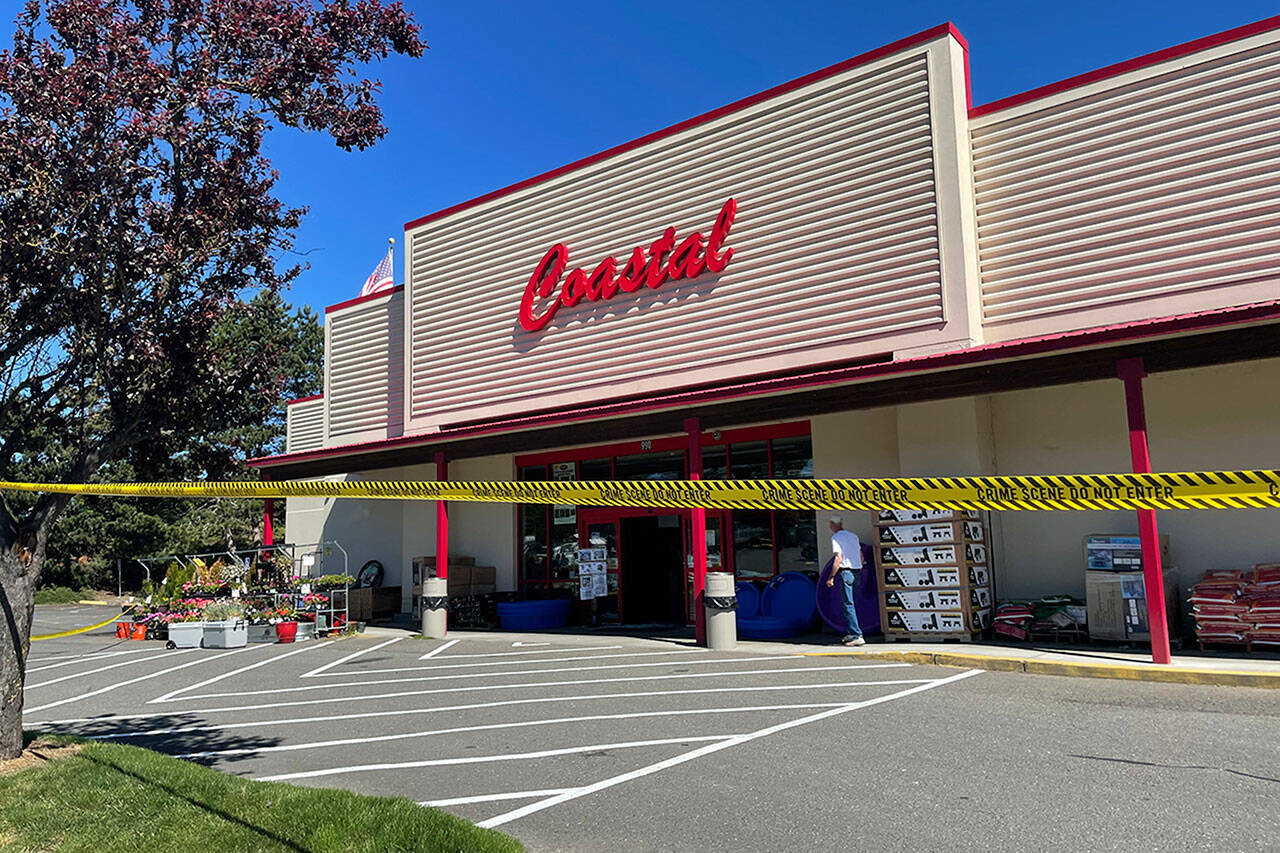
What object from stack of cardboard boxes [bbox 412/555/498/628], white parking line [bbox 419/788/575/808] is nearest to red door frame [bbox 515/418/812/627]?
stack of cardboard boxes [bbox 412/555/498/628]

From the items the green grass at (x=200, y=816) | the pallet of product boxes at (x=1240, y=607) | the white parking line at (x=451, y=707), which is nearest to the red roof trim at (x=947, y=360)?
the pallet of product boxes at (x=1240, y=607)

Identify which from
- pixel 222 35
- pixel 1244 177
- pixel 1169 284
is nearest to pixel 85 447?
pixel 222 35

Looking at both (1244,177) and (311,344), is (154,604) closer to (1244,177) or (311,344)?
(1244,177)

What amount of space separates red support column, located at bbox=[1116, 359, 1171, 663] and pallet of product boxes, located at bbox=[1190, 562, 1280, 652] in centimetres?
118

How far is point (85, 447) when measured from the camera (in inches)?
291

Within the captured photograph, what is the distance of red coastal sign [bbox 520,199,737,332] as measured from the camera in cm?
1512

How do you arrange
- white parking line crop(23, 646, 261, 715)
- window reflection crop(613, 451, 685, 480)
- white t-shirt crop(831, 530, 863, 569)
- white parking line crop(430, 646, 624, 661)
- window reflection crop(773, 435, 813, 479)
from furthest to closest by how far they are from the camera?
window reflection crop(613, 451, 685, 480) < window reflection crop(773, 435, 813, 479) < white parking line crop(430, 646, 624, 661) < white t-shirt crop(831, 530, 863, 569) < white parking line crop(23, 646, 261, 715)

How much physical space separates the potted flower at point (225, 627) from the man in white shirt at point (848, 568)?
30.6ft

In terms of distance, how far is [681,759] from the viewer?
652 centimetres

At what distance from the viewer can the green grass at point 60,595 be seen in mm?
33434

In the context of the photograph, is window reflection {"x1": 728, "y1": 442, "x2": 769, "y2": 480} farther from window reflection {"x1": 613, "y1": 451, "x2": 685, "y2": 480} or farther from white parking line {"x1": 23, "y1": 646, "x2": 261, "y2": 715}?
white parking line {"x1": 23, "y1": 646, "x2": 261, "y2": 715}

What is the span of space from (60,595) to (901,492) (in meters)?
35.9

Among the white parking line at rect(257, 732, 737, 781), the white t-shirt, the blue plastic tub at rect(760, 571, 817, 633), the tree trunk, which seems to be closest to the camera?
the white parking line at rect(257, 732, 737, 781)

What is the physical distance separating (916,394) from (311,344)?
1622 inches
